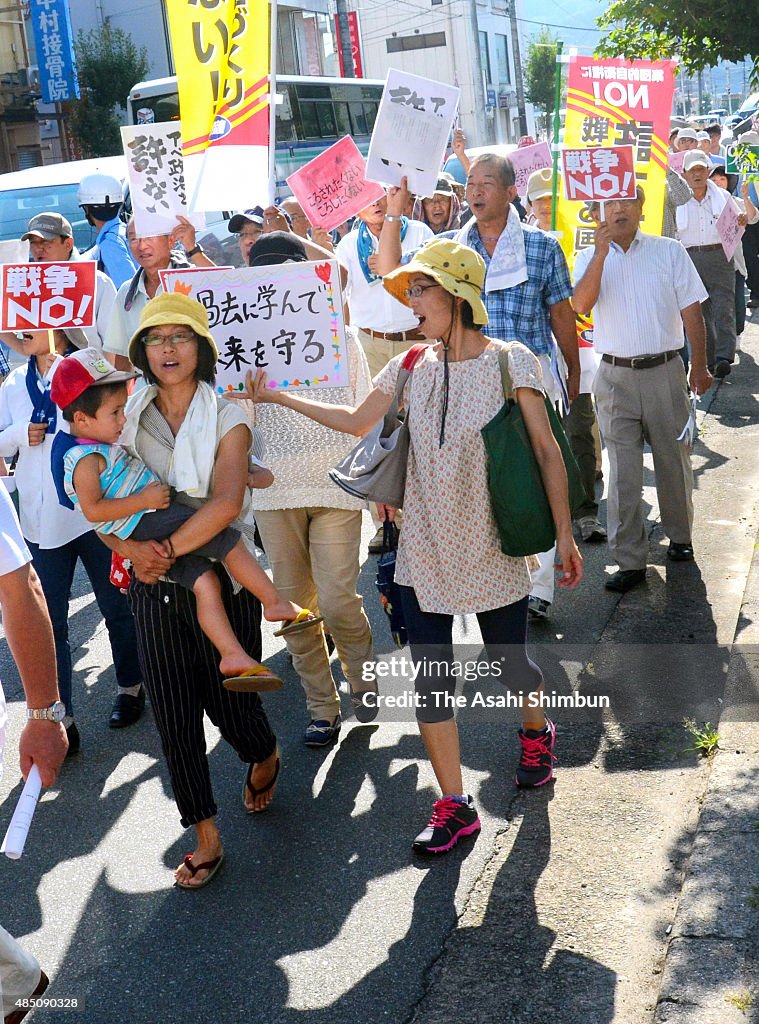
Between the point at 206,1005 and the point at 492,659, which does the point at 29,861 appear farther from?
the point at 492,659

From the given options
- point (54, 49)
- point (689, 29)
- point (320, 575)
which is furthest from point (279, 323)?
point (54, 49)

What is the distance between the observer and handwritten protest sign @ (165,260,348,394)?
15.5 ft

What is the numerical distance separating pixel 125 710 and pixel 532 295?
8.68 feet

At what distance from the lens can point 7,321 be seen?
209 inches

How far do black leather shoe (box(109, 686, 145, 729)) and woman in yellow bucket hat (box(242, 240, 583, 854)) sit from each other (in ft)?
5.76

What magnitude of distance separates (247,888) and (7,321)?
8.39 ft

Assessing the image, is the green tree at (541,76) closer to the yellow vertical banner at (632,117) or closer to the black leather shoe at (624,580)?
the yellow vertical banner at (632,117)

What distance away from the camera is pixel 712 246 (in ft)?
37.7

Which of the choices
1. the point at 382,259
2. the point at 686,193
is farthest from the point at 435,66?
the point at 382,259

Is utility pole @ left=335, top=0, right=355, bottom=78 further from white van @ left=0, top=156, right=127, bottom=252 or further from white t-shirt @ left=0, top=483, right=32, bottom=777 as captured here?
white t-shirt @ left=0, top=483, right=32, bottom=777

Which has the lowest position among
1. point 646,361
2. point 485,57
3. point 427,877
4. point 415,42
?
point 427,877

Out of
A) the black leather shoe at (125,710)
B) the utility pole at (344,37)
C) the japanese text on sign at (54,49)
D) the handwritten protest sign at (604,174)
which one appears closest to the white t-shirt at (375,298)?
the handwritten protest sign at (604,174)

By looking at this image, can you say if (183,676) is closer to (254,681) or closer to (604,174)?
(254,681)

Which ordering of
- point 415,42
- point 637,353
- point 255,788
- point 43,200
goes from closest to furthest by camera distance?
point 255,788, point 637,353, point 43,200, point 415,42
